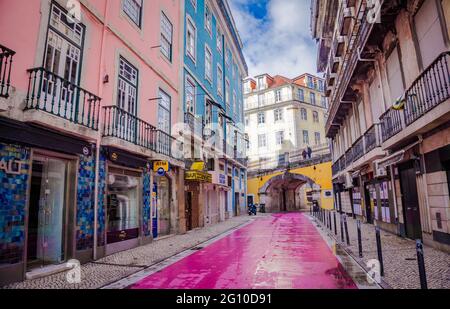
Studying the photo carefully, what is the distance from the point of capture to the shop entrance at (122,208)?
8766 millimetres

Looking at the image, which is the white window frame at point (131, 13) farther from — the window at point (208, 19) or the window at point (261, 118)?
the window at point (261, 118)

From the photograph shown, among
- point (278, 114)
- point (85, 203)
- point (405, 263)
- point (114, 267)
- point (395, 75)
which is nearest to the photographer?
point (405, 263)

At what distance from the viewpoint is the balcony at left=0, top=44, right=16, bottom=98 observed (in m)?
5.32

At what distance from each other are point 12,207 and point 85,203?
2.07 metres

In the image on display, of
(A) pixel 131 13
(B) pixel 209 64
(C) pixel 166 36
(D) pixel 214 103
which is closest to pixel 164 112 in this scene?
(C) pixel 166 36

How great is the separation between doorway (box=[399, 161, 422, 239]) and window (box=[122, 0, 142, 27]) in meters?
10.8

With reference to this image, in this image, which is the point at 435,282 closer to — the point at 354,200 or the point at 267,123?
the point at 354,200

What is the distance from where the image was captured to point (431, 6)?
7.68 m

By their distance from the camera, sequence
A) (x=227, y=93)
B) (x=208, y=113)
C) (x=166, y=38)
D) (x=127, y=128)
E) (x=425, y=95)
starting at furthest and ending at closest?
(x=227, y=93), (x=208, y=113), (x=166, y=38), (x=127, y=128), (x=425, y=95)

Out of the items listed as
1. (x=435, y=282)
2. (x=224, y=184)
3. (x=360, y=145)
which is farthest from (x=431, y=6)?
(x=224, y=184)

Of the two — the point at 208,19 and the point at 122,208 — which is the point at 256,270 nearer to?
the point at 122,208

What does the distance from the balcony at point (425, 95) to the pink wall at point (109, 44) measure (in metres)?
8.61

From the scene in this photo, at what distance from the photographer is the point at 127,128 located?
939 cm

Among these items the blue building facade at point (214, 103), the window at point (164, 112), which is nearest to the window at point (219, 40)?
the blue building facade at point (214, 103)
